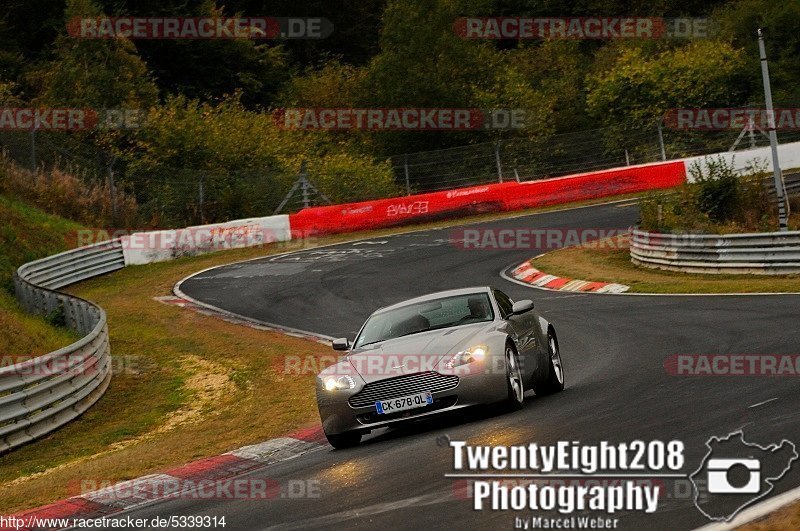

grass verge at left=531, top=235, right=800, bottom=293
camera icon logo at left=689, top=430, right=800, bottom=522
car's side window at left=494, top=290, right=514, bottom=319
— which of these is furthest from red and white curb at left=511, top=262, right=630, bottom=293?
camera icon logo at left=689, top=430, right=800, bottom=522

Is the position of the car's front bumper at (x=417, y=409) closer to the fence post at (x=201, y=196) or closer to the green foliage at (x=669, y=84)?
the fence post at (x=201, y=196)

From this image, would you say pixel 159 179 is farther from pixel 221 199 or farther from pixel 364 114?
pixel 364 114

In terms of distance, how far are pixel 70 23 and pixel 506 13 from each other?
31377 mm

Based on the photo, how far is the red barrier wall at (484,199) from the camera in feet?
129

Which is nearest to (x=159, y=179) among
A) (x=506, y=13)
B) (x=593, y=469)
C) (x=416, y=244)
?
(x=416, y=244)

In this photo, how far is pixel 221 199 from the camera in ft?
135

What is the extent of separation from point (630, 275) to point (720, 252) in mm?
2245

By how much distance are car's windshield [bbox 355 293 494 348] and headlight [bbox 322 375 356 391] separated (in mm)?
889

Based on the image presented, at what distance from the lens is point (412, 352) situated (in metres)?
11.6

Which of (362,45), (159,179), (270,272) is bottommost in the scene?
(270,272)
